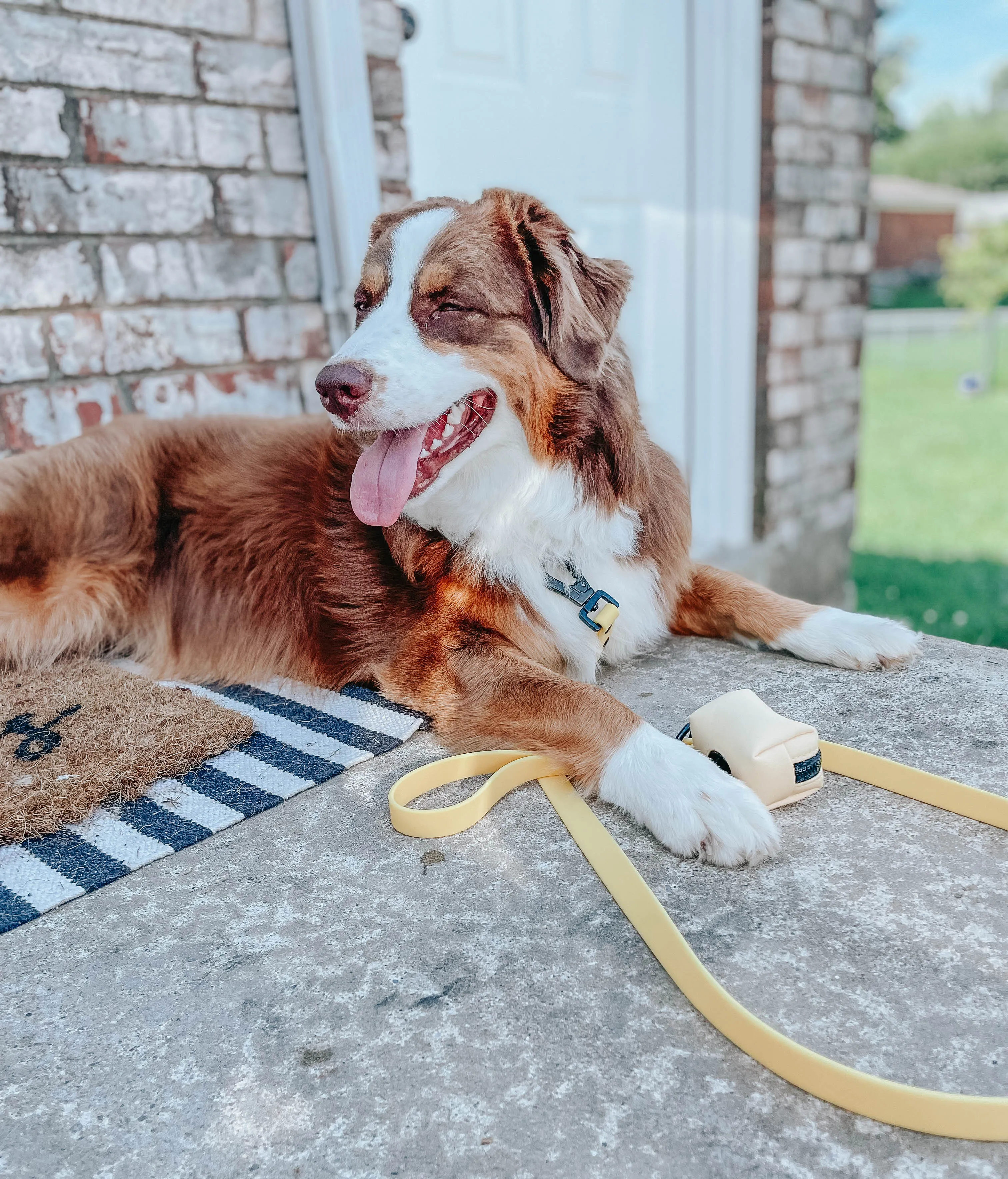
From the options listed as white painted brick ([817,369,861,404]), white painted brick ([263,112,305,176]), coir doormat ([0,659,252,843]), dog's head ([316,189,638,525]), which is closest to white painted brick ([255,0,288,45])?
white painted brick ([263,112,305,176])

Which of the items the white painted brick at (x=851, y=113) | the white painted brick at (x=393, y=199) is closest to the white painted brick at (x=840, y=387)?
the white painted brick at (x=851, y=113)

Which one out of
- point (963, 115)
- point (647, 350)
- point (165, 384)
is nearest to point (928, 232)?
point (963, 115)

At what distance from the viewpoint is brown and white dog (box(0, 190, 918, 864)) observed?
1937mm

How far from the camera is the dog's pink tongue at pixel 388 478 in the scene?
81.2 inches

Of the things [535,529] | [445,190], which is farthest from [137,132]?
[535,529]

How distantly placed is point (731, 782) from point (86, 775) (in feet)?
4.33

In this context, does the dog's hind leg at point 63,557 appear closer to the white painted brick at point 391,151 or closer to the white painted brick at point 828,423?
the white painted brick at point 391,151

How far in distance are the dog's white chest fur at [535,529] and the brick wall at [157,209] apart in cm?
167

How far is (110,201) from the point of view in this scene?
3082 millimetres

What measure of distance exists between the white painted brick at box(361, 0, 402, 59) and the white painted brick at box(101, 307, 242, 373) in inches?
45.2

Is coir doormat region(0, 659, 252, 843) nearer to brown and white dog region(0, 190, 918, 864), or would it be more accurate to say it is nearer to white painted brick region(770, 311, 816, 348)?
brown and white dog region(0, 190, 918, 864)

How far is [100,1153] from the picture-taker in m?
1.10

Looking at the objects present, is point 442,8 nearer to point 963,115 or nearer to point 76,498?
point 76,498

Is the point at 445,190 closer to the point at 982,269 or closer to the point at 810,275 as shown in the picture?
the point at 810,275
